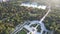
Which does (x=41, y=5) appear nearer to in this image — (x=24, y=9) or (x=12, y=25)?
(x=24, y=9)

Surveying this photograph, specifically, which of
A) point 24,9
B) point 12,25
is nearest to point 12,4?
point 24,9

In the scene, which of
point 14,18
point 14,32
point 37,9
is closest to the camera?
point 14,32

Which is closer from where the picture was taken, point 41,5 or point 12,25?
point 12,25

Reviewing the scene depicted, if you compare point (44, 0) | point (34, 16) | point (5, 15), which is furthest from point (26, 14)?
point (44, 0)

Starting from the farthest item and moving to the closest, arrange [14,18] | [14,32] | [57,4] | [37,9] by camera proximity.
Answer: [57,4] < [37,9] < [14,18] < [14,32]

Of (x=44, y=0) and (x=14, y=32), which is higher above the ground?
(x=44, y=0)

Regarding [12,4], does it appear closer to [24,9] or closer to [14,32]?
[24,9]
